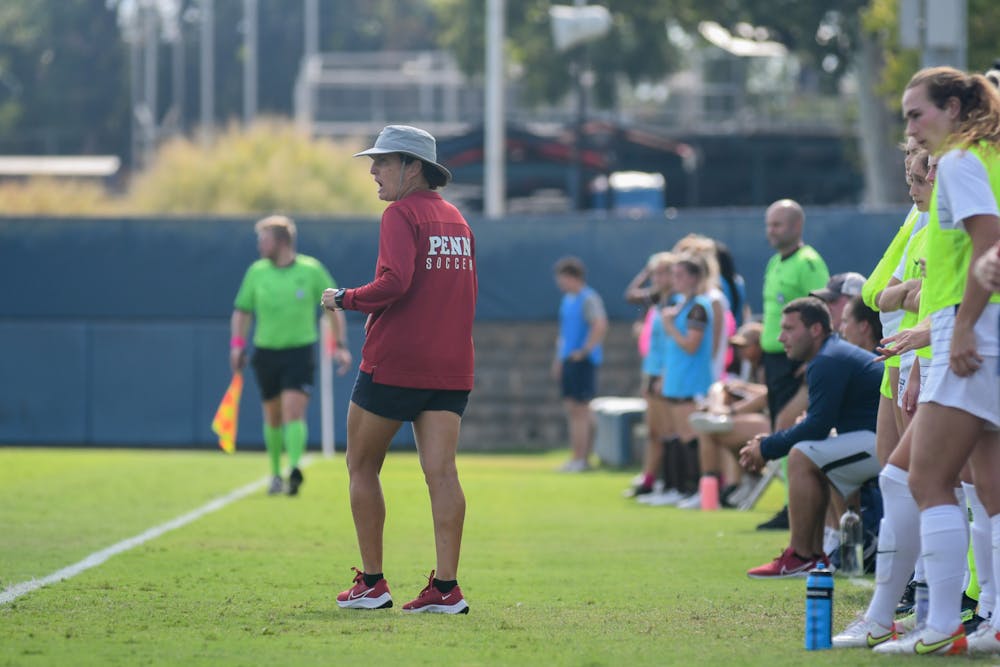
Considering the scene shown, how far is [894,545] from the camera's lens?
21.8 feet

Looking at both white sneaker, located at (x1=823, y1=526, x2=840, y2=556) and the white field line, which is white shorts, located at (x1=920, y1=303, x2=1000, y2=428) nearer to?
white sneaker, located at (x1=823, y1=526, x2=840, y2=556)

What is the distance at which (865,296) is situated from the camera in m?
8.12

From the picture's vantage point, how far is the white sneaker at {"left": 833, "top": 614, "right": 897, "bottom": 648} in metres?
6.59

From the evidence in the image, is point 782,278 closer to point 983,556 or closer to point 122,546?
point 122,546

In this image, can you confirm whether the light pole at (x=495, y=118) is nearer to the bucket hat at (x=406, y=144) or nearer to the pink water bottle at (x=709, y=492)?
the pink water bottle at (x=709, y=492)

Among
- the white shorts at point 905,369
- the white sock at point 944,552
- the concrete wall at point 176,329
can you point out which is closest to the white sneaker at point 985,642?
the white sock at point 944,552

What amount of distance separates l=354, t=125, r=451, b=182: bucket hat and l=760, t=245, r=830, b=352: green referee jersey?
177 inches

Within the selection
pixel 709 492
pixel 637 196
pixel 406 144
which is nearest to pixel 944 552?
pixel 406 144

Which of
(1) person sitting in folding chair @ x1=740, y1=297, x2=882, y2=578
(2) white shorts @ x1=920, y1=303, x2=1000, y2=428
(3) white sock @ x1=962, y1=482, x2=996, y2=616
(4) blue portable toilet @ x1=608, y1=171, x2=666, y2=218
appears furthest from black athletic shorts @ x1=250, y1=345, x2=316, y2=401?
(4) blue portable toilet @ x1=608, y1=171, x2=666, y2=218

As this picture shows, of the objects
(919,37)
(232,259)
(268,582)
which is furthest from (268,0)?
(268,582)

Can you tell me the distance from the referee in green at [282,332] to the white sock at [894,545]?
8182 mm

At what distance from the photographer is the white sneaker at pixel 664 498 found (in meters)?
14.6

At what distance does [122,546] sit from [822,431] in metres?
4.11

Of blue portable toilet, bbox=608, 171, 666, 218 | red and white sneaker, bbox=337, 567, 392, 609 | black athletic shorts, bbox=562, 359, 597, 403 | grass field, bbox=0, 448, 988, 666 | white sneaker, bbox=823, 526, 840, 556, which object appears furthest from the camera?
blue portable toilet, bbox=608, 171, 666, 218
